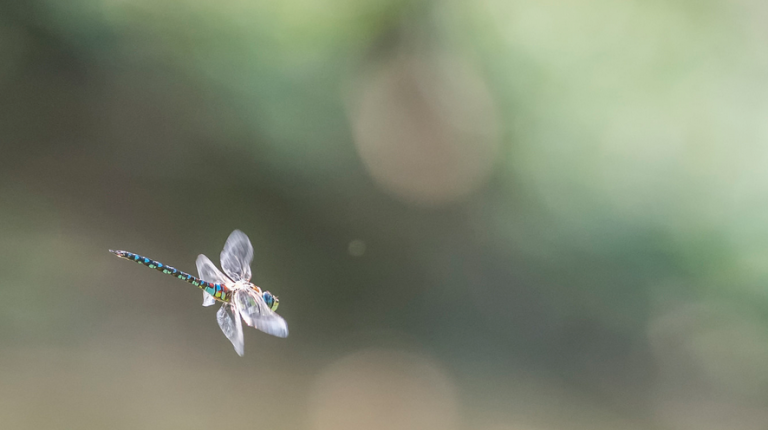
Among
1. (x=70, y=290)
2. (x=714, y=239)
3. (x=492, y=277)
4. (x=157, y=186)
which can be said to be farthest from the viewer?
(x=492, y=277)

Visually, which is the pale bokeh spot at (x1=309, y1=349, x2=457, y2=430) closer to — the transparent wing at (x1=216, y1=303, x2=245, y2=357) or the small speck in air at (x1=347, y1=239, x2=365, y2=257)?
the small speck in air at (x1=347, y1=239, x2=365, y2=257)

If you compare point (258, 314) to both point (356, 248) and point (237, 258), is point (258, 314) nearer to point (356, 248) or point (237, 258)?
point (237, 258)

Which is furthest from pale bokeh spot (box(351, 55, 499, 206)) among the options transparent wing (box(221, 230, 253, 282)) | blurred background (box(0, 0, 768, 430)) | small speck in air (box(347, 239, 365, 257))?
transparent wing (box(221, 230, 253, 282))

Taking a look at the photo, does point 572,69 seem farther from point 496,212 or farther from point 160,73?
point 160,73

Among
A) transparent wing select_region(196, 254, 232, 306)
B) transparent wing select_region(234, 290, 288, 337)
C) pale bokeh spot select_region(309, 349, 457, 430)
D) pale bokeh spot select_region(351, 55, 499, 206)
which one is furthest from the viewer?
pale bokeh spot select_region(351, 55, 499, 206)

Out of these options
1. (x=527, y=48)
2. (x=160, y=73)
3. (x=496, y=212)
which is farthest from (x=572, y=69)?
(x=160, y=73)

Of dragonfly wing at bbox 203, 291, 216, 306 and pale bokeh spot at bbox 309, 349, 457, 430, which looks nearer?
dragonfly wing at bbox 203, 291, 216, 306
